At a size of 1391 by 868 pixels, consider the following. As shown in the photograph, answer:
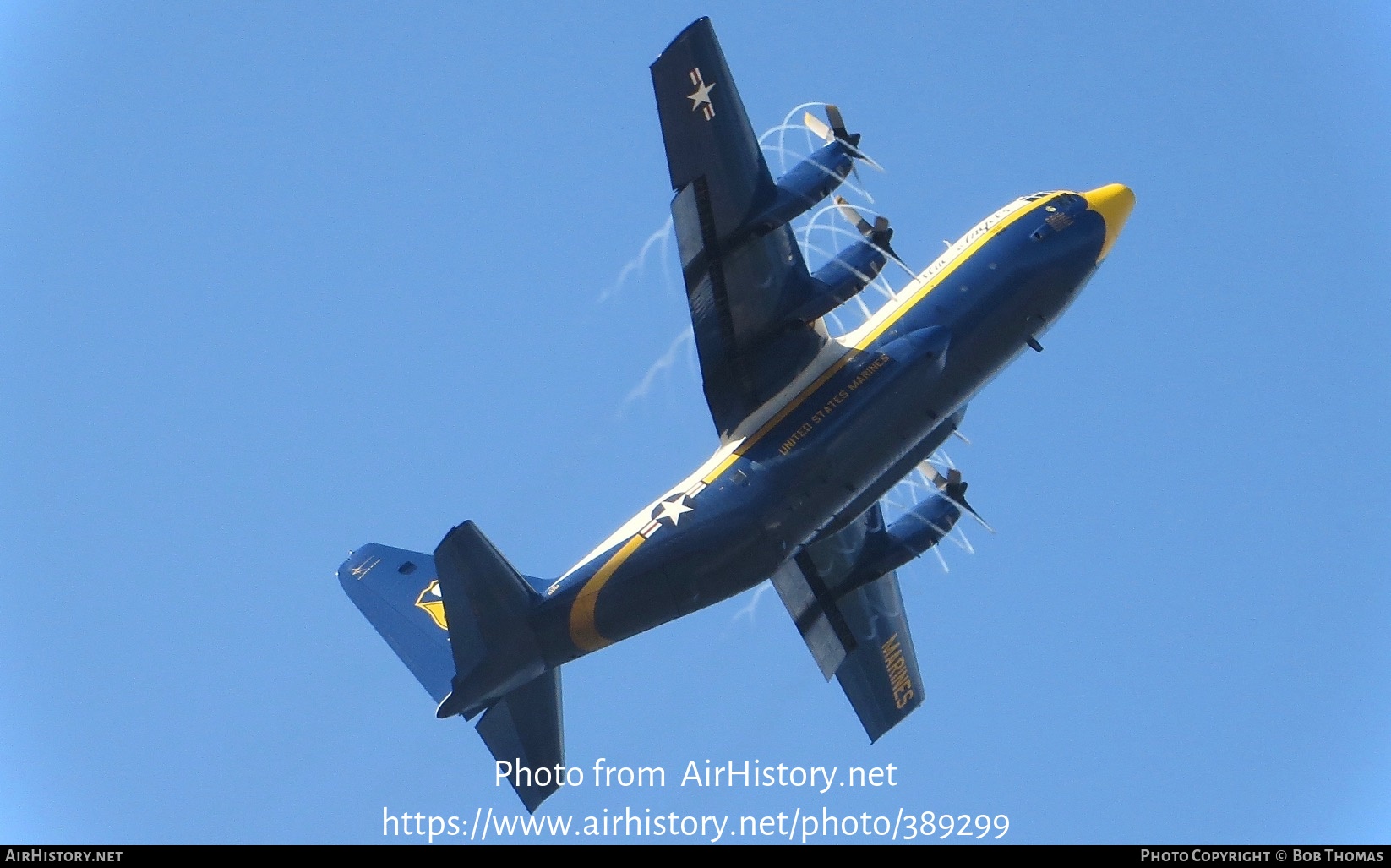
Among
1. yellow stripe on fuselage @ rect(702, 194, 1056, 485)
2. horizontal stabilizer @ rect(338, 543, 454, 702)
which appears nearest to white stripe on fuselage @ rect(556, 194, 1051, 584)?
yellow stripe on fuselage @ rect(702, 194, 1056, 485)

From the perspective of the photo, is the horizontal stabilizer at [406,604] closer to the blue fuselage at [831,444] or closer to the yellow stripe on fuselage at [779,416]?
the yellow stripe on fuselage at [779,416]

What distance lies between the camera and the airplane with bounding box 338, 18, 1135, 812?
1309 inches

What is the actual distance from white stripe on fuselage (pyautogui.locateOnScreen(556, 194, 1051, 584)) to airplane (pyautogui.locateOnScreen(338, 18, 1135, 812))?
4 cm

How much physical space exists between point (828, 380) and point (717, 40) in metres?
6.10

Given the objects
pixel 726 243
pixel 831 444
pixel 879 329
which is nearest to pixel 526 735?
pixel 831 444

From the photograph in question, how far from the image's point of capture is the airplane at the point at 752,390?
109ft

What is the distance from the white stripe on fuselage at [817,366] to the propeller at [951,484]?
323 cm

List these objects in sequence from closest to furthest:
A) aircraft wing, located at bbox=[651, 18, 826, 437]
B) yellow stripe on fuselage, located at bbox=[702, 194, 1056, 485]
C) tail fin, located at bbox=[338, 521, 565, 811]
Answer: tail fin, located at bbox=[338, 521, 565, 811], aircraft wing, located at bbox=[651, 18, 826, 437], yellow stripe on fuselage, located at bbox=[702, 194, 1056, 485]

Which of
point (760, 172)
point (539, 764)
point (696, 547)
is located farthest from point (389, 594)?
point (760, 172)

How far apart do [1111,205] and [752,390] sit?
309 inches

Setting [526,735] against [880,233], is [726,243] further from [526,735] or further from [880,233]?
[526,735]

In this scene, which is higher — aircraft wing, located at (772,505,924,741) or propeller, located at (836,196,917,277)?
propeller, located at (836,196,917,277)

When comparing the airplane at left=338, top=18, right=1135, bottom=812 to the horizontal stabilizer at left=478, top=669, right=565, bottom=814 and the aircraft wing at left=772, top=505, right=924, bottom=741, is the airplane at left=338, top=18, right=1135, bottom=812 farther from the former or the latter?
the aircraft wing at left=772, top=505, right=924, bottom=741
